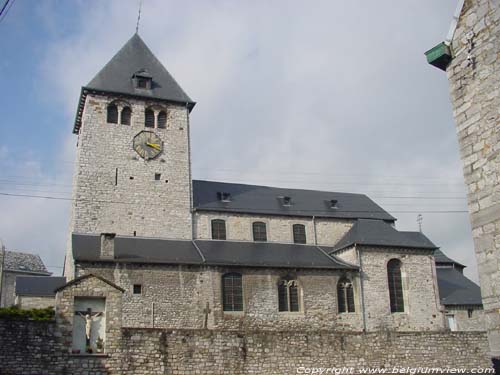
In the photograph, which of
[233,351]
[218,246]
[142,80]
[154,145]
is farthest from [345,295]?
[142,80]

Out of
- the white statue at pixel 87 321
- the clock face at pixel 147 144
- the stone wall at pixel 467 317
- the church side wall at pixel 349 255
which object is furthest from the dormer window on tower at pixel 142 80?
the stone wall at pixel 467 317

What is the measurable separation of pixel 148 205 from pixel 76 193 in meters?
3.63

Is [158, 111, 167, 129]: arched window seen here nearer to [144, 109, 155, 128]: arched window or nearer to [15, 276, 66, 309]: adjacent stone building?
[144, 109, 155, 128]: arched window

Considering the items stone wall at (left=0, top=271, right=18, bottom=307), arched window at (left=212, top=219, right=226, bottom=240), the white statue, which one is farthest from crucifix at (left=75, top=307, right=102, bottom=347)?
stone wall at (left=0, top=271, right=18, bottom=307)

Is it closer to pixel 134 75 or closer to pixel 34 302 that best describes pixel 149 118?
pixel 134 75

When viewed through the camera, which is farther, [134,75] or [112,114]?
[134,75]

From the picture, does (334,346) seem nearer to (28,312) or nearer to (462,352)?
(462,352)

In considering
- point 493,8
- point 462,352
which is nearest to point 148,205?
point 462,352

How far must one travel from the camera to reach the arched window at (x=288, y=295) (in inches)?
1102

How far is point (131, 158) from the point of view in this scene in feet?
102

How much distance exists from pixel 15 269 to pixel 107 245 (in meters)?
26.0

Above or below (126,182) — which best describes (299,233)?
below

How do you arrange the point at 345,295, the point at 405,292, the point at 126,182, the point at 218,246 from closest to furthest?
the point at 345,295 → the point at 405,292 → the point at 218,246 → the point at 126,182

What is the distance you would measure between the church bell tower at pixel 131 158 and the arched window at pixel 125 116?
0.05 metres
